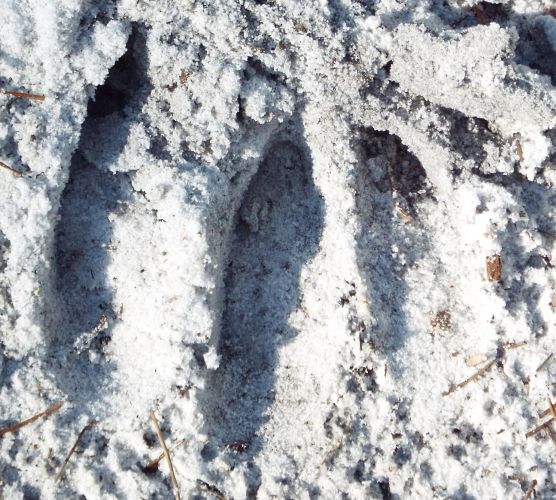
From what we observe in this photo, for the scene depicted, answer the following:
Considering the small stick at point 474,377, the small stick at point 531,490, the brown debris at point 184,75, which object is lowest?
the small stick at point 531,490

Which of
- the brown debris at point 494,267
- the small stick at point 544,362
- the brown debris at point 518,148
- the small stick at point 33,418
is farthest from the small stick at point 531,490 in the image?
the small stick at point 33,418

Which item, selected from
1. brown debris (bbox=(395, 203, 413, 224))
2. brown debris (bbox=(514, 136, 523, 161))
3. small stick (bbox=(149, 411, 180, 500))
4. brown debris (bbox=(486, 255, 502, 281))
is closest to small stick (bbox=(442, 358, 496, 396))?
brown debris (bbox=(486, 255, 502, 281))

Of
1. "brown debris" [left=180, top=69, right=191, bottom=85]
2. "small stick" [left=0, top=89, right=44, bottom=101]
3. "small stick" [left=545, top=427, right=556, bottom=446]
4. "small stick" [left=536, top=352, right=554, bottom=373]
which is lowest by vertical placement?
"small stick" [left=545, top=427, right=556, bottom=446]

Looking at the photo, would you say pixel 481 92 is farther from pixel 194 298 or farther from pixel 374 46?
pixel 194 298

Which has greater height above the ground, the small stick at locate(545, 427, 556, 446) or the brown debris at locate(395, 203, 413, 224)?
the brown debris at locate(395, 203, 413, 224)

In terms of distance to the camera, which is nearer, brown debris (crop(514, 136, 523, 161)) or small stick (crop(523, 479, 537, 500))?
small stick (crop(523, 479, 537, 500))

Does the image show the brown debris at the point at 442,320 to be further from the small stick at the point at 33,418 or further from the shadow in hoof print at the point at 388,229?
the small stick at the point at 33,418

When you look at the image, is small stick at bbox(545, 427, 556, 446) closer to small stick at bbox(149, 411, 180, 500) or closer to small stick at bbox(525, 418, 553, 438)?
small stick at bbox(525, 418, 553, 438)

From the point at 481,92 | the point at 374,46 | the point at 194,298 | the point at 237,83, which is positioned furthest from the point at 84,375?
the point at 481,92
